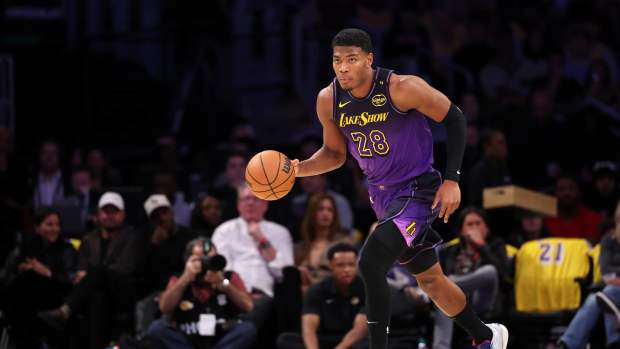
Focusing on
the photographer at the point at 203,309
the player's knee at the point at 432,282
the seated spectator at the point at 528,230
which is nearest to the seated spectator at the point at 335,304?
the photographer at the point at 203,309

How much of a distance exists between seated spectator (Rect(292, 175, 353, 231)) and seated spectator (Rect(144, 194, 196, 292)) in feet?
4.28

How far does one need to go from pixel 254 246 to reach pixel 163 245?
→ 82 cm

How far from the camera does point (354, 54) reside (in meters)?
7.10

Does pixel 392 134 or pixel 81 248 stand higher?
pixel 392 134

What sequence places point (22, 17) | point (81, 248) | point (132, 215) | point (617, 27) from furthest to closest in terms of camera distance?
point (22, 17) < point (617, 27) < point (132, 215) < point (81, 248)

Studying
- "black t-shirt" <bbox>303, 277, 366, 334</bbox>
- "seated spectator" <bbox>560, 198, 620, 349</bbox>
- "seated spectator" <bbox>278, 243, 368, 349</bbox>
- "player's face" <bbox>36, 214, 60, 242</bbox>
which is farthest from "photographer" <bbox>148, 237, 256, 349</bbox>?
"seated spectator" <bbox>560, 198, 620, 349</bbox>

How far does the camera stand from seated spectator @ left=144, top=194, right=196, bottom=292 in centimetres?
1112

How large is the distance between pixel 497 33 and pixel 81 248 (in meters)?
6.62

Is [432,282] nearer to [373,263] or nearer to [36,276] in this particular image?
[373,263]

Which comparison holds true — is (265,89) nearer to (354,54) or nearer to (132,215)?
(132,215)

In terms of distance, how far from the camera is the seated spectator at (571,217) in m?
12.0

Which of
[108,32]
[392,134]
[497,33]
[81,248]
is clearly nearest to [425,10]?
[497,33]

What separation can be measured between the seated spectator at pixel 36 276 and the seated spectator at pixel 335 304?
6.87ft

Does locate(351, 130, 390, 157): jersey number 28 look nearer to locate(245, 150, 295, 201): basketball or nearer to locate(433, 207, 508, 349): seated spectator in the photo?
locate(245, 150, 295, 201): basketball
